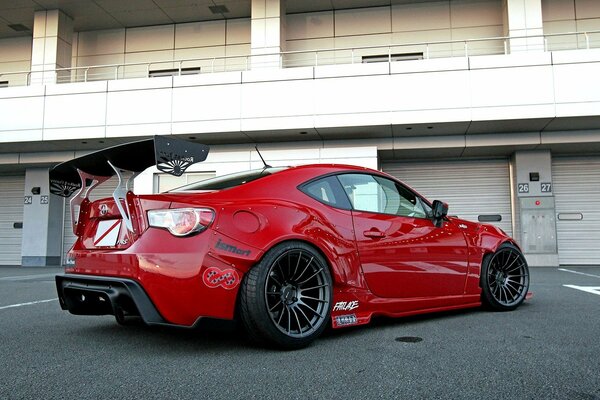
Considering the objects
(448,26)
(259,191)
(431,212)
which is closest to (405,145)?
(448,26)

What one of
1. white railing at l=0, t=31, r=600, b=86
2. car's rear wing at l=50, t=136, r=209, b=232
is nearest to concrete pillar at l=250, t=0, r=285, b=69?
white railing at l=0, t=31, r=600, b=86

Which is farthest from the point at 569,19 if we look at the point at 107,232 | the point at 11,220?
the point at 11,220

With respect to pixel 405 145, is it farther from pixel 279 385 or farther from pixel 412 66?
pixel 279 385

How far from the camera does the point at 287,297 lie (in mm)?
3170

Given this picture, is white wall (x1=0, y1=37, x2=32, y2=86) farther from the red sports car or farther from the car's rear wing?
the red sports car

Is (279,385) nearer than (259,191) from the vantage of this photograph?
Yes

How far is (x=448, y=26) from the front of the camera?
611 inches

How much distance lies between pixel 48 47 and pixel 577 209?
698 inches

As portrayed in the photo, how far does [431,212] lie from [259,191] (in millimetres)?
1750

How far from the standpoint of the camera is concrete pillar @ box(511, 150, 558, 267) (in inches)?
565

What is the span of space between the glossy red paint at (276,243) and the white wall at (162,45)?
13.7 m

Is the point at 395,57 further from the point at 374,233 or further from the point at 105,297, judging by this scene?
the point at 105,297

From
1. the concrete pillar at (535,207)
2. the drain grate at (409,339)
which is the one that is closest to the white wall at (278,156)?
the concrete pillar at (535,207)

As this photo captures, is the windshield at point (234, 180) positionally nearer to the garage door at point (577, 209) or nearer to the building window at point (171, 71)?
the garage door at point (577, 209)
